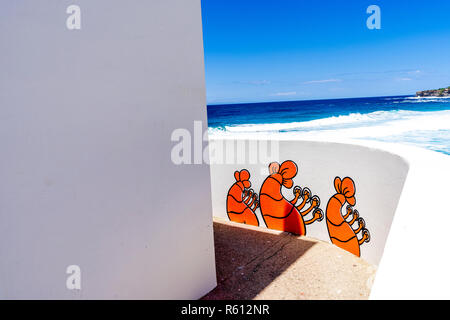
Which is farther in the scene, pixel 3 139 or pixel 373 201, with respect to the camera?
pixel 373 201

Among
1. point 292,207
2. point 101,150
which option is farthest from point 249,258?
point 101,150

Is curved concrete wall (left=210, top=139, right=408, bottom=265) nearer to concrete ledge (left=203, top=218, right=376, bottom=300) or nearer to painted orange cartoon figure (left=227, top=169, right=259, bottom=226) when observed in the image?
painted orange cartoon figure (left=227, top=169, right=259, bottom=226)

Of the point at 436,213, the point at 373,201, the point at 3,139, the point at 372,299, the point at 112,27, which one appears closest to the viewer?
the point at 372,299

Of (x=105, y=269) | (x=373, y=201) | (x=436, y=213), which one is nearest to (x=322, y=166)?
(x=373, y=201)

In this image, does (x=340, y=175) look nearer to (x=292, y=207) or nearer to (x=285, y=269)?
(x=292, y=207)

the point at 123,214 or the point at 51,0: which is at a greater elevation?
the point at 51,0

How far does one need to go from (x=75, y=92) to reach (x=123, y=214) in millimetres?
934

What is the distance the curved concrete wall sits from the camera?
10.2 ft

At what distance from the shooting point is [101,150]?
198 cm

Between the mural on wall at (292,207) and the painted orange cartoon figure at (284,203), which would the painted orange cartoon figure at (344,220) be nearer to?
the mural on wall at (292,207)

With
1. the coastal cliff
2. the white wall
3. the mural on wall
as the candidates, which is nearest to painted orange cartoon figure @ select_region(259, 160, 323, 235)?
the mural on wall

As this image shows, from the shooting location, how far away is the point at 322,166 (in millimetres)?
4027

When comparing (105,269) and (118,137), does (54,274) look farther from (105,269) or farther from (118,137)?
(118,137)

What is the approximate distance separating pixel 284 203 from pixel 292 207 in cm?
15
